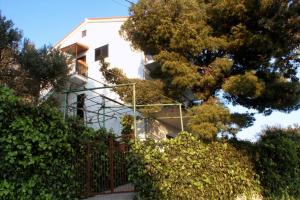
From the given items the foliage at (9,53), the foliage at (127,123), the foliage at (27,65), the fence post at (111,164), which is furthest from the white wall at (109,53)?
the fence post at (111,164)

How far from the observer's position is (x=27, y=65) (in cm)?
2000

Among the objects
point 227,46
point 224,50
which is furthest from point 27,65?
point 227,46

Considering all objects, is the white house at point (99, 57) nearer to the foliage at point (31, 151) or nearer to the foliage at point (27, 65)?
the foliage at point (27, 65)

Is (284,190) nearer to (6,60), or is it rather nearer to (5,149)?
(5,149)

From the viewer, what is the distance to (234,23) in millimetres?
14141

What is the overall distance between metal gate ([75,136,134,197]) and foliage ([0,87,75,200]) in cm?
112

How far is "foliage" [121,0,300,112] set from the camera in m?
13.1

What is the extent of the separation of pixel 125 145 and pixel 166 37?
15.0ft

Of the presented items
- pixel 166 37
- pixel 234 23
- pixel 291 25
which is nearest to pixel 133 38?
pixel 166 37

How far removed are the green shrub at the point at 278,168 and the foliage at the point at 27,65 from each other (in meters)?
11.7

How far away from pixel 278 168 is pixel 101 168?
6235mm

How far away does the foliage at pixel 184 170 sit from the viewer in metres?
9.48

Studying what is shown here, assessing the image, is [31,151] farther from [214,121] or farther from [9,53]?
[9,53]

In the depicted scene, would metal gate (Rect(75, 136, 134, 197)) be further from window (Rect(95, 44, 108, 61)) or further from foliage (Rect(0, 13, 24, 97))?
window (Rect(95, 44, 108, 61))
